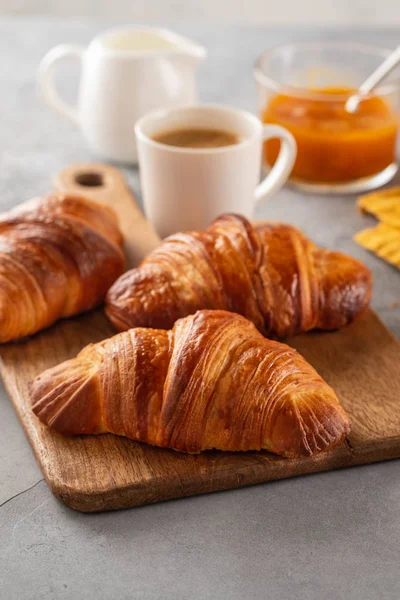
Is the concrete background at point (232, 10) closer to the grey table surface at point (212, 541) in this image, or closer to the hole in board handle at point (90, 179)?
the hole in board handle at point (90, 179)

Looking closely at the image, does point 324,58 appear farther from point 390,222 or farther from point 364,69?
point 390,222

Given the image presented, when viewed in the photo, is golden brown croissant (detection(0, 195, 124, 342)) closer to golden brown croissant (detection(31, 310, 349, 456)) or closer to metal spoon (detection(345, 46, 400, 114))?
golden brown croissant (detection(31, 310, 349, 456))

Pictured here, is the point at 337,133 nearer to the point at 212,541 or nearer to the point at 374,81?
the point at 374,81

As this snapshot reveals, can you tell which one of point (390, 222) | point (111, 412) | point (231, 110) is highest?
point (231, 110)

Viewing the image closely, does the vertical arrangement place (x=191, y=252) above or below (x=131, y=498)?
above

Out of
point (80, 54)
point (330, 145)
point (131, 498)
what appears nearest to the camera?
point (131, 498)

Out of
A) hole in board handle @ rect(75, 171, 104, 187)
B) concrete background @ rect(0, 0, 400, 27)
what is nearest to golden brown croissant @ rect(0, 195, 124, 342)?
hole in board handle @ rect(75, 171, 104, 187)

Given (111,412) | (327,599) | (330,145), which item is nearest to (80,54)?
(330,145)

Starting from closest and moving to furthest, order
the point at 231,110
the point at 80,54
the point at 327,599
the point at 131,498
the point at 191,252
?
1. the point at 327,599
2. the point at 131,498
3. the point at 191,252
4. the point at 231,110
5. the point at 80,54
